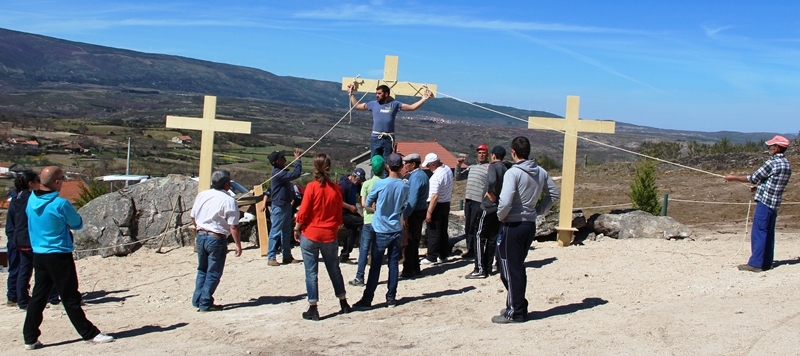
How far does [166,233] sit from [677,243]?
25.9 feet

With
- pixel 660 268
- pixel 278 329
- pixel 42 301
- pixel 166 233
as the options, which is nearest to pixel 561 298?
pixel 660 268

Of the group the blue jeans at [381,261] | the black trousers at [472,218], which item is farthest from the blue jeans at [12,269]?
the black trousers at [472,218]

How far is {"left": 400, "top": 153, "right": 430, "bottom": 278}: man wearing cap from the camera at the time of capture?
933 cm

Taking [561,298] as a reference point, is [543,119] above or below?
above

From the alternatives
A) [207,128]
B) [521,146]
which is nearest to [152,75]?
[207,128]

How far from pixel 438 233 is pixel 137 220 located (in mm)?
5495

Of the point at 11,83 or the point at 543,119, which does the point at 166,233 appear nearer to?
the point at 543,119

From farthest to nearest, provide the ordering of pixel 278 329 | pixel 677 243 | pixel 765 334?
pixel 677 243 → pixel 278 329 → pixel 765 334

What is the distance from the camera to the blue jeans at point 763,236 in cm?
880

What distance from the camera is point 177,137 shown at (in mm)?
52094

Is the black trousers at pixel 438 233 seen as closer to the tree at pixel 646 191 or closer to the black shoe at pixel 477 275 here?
the black shoe at pixel 477 275

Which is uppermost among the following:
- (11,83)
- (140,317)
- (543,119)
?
(11,83)

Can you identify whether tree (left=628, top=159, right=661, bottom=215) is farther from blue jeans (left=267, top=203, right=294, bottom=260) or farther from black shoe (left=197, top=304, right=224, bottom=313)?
black shoe (left=197, top=304, right=224, bottom=313)

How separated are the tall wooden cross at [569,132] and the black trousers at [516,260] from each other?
4277 millimetres
